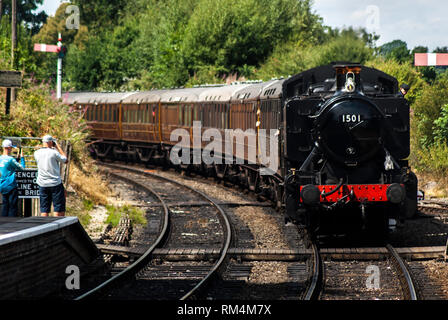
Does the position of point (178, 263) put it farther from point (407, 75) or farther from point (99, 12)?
point (99, 12)

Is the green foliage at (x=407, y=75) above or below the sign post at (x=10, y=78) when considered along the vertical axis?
above

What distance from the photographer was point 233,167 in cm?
2320

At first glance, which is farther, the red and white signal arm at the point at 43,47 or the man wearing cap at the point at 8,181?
the red and white signal arm at the point at 43,47

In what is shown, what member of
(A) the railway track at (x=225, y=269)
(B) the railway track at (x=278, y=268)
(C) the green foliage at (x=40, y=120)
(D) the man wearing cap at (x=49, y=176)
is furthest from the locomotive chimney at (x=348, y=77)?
(C) the green foliage at (x=40, y=120)

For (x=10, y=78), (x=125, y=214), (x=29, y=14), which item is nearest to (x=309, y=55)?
(x=125, y=214)

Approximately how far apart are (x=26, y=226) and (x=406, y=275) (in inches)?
195

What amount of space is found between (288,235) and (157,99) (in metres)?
18.4

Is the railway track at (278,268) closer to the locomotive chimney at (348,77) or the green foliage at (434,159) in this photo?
the locomotive chimney at (348,77)

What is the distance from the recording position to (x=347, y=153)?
12.1 metres

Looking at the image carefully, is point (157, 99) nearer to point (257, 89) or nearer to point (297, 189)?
point (257, 89)

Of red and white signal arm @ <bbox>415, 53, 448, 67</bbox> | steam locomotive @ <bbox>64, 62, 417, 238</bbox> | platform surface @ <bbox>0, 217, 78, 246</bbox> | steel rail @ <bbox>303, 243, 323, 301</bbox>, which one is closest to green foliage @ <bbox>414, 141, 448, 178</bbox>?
red and white signal arm @ <bbox>415, 53, 448, 67</bbox>

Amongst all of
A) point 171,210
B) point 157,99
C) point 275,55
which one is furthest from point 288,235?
point 275,55

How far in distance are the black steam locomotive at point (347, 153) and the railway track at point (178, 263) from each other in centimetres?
174

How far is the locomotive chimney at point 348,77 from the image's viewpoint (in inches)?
470
